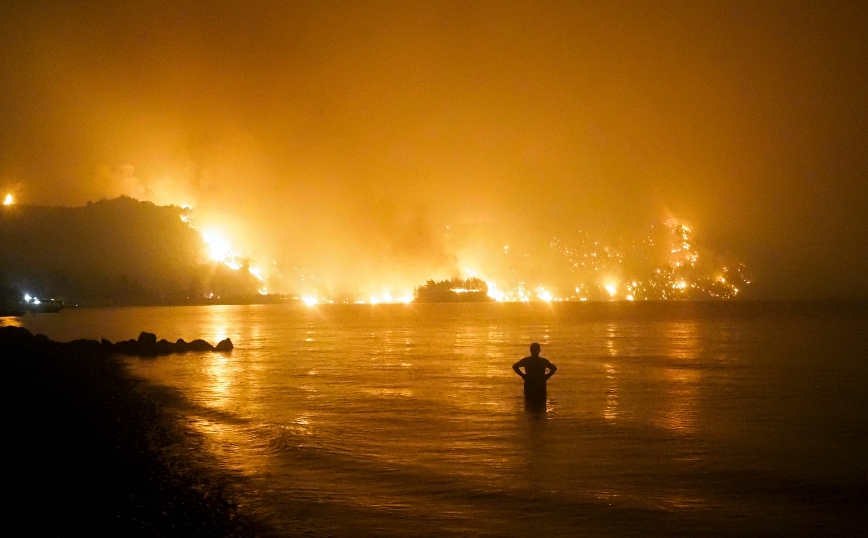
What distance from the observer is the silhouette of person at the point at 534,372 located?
64.4 ft

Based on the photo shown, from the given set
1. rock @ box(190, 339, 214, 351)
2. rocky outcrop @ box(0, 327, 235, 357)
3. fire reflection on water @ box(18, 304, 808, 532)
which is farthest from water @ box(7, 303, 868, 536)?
rock @ box(190, 339, 214, 351)

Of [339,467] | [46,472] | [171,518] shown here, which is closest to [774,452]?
[339,467]

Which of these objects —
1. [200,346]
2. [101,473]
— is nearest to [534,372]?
[101,473]

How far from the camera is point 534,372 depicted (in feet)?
65.9

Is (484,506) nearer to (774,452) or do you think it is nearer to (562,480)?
(562,480)

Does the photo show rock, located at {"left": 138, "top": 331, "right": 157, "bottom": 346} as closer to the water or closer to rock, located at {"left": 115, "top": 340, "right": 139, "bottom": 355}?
rock, located at {"left": 115, "top": 340, "right": 139, "bottom": 355}

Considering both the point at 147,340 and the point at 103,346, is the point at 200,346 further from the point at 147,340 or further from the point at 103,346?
the point at 103,346

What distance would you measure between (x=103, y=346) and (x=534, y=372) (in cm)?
4072

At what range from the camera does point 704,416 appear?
853 inches

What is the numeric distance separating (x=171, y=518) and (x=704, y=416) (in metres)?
16.9

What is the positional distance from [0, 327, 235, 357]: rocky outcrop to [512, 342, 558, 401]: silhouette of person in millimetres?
32923

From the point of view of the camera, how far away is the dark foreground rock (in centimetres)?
1012

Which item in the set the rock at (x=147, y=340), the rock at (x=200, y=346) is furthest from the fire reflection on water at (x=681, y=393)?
the rock at (x=147, y=340)

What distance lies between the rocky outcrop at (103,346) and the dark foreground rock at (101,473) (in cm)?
2136
